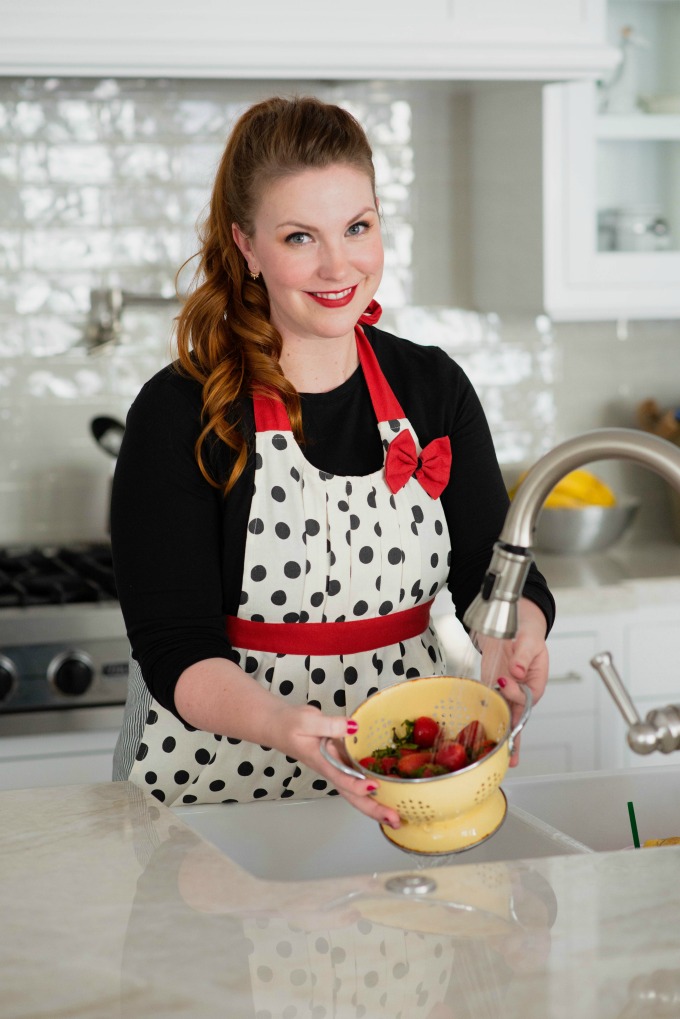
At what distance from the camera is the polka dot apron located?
4.92 ft

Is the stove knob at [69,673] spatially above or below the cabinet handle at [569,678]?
above

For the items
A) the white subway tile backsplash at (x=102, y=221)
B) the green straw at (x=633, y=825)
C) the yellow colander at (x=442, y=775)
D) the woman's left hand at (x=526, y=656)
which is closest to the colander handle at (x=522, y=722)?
the yellow colander at (x=442, y=775)

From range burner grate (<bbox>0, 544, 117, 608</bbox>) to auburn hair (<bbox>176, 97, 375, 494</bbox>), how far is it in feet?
2.87

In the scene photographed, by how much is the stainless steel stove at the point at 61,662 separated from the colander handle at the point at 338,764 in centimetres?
117

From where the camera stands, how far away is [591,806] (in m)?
1.34

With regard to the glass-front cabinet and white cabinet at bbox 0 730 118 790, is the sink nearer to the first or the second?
white cabinet at bbox 0 730 118 790

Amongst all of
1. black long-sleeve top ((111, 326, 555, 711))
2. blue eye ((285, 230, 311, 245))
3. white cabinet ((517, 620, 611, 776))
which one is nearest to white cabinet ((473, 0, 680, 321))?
white cabinet ((517, 620, 611, 776))

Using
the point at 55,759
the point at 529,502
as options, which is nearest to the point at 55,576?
the point at 55,759

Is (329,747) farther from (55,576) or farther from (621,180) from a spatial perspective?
(621,180)

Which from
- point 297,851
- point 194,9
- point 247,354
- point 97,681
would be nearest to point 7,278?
point 194,9

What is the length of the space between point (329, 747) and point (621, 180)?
1.90 metres

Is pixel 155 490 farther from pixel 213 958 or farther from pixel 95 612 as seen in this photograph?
pixel 95 612

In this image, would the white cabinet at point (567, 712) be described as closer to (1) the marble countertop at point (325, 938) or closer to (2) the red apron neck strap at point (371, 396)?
(2) the red apron neck strap at point (371, 396)

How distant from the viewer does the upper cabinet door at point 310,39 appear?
221 cm
